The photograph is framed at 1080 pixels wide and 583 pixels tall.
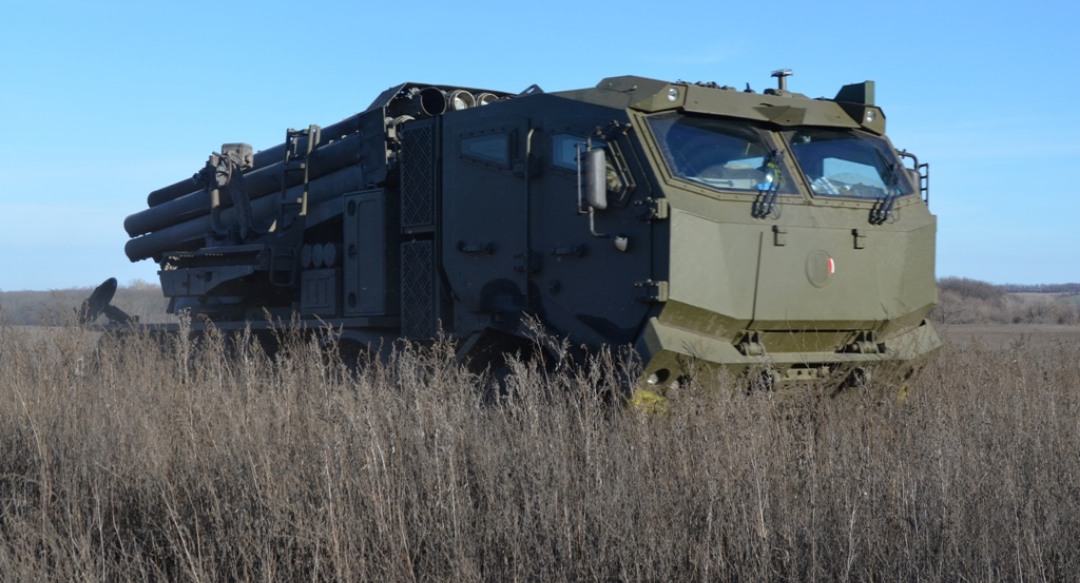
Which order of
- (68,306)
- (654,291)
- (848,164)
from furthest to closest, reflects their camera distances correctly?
(68,306) → (848,164) → (654,291)

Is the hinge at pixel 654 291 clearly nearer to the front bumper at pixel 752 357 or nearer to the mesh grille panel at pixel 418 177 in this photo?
the front bumper at pixel 752 357

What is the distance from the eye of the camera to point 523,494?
18.7 ft

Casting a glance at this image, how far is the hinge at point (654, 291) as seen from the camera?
26.3 ft

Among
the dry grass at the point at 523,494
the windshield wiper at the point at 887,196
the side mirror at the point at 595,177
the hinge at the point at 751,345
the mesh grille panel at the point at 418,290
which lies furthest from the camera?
the mesh grille panel at the point at 418,290

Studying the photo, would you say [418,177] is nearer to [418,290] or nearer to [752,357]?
[418,290]

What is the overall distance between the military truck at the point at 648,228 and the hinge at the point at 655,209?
13 mm

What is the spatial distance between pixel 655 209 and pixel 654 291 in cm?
55

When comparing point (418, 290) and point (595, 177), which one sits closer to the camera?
point (595, 177)

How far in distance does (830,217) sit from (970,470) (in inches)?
127

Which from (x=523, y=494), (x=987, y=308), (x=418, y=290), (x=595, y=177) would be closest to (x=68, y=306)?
(x=418, y=290)

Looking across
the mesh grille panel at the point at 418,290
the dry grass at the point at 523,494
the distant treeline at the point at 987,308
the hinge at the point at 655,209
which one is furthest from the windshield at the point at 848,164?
the distant treeline at the point at 987,308

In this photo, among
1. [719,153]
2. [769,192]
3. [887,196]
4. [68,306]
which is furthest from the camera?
[68,306]

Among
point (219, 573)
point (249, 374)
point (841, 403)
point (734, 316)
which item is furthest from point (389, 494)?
point (841, 403)

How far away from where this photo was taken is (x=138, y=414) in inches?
292
